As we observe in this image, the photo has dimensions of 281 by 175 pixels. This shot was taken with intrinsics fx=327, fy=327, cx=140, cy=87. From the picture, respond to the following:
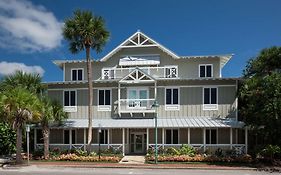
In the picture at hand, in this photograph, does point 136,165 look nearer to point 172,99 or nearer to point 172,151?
point 172,151

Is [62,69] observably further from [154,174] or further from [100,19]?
[154,174]

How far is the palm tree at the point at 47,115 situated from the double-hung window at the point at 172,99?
9.77 meters

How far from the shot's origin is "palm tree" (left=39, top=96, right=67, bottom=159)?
88.8ft

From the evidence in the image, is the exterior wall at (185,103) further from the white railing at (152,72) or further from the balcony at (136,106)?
the white railing at (152,72)

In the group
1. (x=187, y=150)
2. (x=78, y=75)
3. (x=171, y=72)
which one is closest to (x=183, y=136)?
(x=187, y=150)

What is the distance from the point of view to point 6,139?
30406mm

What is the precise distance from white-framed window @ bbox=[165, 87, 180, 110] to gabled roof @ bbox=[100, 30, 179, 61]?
395 centimetres

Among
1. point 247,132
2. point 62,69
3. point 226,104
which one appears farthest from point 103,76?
point 247,132

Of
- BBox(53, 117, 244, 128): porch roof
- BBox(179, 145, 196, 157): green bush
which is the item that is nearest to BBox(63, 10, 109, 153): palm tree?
BBox(53, 117, 244, 128): porch roof

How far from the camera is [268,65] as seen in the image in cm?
2880

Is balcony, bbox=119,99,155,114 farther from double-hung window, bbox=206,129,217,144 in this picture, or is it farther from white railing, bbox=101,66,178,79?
double-hung window, bbox=206,129,217,144

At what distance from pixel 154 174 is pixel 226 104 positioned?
1286 cm

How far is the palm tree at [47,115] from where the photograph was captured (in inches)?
1066

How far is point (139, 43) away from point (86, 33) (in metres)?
7.17
